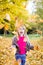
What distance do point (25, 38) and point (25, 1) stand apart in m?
0.38

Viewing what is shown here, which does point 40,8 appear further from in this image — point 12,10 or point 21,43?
point 21,43

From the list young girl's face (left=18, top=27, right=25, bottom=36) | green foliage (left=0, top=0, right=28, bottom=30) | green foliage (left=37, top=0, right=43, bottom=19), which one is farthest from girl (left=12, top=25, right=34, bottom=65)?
green foliage (left=37, top=0, right=43, bottom=19)

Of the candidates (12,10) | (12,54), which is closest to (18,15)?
(12,10)

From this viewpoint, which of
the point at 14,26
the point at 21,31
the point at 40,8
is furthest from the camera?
the point at 40,8

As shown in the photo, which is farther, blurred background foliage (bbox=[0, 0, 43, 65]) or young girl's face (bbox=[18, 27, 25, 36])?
blurred background foliage (bbox=[0, 0, 43, 65])

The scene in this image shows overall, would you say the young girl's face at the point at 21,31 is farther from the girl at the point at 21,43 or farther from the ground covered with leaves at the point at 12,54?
the ground covered with leaves at the point at 12,54

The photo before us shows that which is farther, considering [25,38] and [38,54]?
[38,54]

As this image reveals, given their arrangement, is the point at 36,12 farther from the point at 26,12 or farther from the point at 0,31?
the point at 0,31

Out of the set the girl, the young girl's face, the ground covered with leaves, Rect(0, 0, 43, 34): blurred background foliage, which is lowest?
the ground covered with leaves

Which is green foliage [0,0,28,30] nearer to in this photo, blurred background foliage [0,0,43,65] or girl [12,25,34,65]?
blurred background foliage [0,0,43,65]

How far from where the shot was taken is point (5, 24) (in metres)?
2.95

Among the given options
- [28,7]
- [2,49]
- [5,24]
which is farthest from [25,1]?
[2,49]

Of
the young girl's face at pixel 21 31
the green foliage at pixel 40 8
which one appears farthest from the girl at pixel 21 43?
the green foliage at pixel 40 8

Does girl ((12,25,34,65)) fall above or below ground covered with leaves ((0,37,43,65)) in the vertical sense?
above
